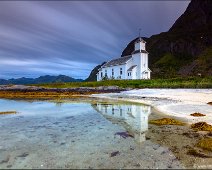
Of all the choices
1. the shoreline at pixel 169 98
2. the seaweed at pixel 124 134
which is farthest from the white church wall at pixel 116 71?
the seaweed at pixel 124 134

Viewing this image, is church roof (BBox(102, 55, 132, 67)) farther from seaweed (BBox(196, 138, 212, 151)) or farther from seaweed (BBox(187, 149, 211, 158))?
seaweed (BBox(187, 149, 211, 158))

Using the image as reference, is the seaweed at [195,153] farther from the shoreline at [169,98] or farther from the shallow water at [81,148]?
the shoreline at [169,98]


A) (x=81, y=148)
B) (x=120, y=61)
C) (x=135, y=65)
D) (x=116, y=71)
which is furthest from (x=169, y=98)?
(x=116, y=71)

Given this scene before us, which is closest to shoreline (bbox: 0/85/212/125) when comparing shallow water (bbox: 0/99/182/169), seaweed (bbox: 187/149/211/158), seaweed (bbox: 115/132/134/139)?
seaweed (bbox: 115/132/134/139)

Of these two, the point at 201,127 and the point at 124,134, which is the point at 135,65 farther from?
the point at 124,134

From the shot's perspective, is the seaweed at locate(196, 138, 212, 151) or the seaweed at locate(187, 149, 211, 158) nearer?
the seaweed at locate(187, 149, 211, 158)

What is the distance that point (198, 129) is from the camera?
14562mm

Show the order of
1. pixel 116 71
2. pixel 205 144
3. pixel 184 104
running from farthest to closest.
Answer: pixel 116 71, pixel 184 104, pixel 205 144

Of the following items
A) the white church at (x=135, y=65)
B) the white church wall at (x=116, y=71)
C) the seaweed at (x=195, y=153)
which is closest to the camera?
the seaweed at (x=195, y=153)

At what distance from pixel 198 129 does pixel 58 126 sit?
924 cm

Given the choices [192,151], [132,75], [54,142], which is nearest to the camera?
[192,151]

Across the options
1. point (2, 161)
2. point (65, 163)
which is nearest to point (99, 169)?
point (65, 163)

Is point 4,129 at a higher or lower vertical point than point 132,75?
lower

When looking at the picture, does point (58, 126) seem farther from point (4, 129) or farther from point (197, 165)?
point (197, 165)
